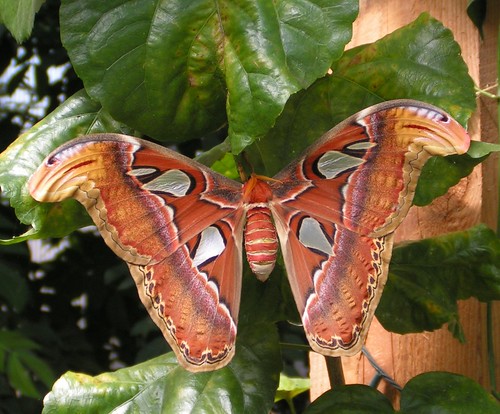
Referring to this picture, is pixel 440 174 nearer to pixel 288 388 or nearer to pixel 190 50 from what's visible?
pixel 190 50

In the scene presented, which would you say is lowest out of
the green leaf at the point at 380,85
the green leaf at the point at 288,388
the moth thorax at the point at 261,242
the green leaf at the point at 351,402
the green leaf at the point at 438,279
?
the green leaf at the point at 288,388

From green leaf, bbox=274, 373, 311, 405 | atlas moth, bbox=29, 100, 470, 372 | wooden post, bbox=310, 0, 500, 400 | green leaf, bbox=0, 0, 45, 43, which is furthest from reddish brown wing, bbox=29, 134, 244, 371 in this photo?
green leaf, bbox=274, 373, 311, 405

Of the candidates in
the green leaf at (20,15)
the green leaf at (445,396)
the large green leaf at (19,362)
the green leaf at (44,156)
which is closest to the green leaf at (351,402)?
the green leaf at (445,396)

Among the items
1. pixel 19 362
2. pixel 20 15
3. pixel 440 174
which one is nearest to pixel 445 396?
pixel 440 174

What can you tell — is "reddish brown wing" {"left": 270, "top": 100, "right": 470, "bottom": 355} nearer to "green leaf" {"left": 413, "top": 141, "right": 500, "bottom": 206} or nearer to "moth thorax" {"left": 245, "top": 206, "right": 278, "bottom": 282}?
"moth thorax" {"left": 245, "top": 206, "right": 278, "bottom": 282}

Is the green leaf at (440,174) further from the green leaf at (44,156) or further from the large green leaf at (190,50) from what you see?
the green leaf at (44,156)
